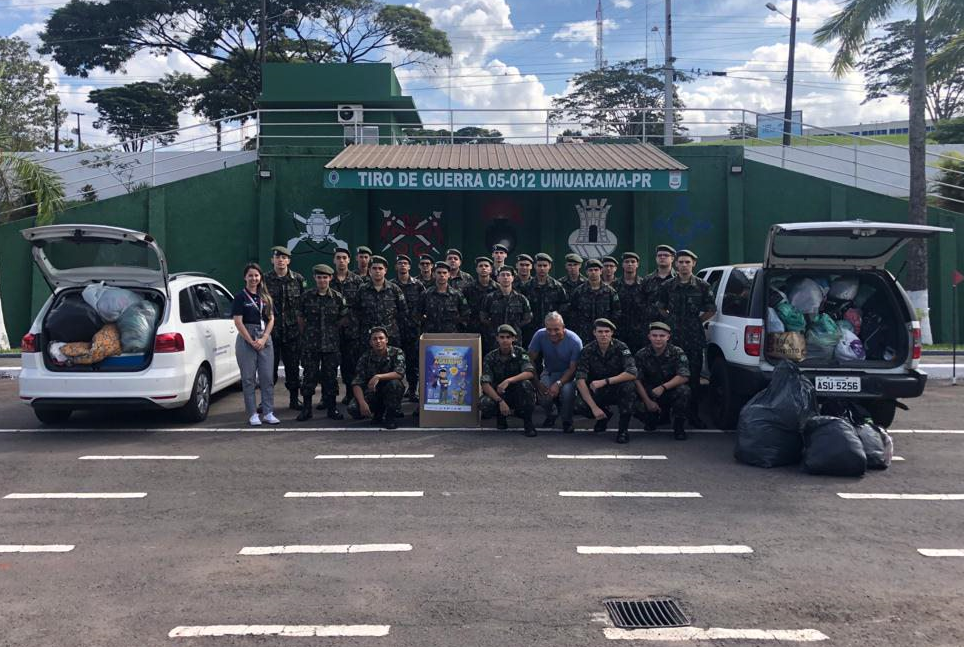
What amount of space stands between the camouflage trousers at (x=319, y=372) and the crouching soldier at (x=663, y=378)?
3.29 m

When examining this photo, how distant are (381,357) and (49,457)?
124 inches

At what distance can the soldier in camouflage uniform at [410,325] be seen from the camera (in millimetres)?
9289

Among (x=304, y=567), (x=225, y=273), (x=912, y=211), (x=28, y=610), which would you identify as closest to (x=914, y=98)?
(x=912, y=211)

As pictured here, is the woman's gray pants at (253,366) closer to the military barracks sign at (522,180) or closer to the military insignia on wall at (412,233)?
the military barracks sign at (522,180)

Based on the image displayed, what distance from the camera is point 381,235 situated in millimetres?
17172

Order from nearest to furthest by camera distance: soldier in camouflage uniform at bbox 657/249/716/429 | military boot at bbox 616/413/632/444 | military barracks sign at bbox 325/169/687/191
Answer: military boot at bbox 616/413/632/444
soldier in camouflage uniform at bbox 657/249/716/429
military barracks sign at bbox 325/169/687/191

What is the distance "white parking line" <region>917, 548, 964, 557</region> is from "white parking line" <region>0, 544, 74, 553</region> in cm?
517

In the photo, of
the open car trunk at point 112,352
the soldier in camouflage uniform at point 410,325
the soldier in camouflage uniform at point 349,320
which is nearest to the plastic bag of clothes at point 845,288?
the soldier in camouflage uniform at point 410,325

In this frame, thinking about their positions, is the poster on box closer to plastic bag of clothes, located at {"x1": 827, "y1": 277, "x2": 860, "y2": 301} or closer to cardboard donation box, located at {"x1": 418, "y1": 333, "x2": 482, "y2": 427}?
cardboard donation box, located at {"x1": 418, "y1": 333, "x2": 482, "y2": 427}

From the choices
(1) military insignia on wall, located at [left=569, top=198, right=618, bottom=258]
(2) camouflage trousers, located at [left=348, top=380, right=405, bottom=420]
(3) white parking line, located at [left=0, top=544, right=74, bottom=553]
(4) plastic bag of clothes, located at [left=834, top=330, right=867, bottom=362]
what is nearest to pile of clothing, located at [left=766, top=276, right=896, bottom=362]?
(4) plastic bag of clothes, located at [left=834, top=330, right=867, bottom=362]

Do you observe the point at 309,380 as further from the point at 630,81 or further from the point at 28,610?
the point at 630,81

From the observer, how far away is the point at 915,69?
1616 centimetres

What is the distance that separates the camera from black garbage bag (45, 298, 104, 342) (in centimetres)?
772

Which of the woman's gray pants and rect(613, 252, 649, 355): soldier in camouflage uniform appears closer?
the woman's gray pants
